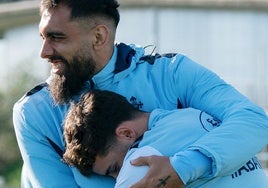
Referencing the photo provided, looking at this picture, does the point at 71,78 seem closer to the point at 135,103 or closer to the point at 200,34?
the point at 135,103

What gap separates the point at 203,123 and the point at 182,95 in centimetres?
28

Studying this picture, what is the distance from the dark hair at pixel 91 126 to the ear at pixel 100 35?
35cm

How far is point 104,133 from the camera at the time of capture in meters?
4.43

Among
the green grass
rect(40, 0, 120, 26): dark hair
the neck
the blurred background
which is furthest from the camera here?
the blurred background

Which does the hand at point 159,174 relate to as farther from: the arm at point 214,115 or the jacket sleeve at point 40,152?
the jacket sleeve at point 40,152

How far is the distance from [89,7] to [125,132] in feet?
2.13

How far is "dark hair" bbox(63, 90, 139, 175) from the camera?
442 cm

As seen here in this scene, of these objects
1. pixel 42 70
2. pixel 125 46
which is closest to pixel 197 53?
pixel 42 70

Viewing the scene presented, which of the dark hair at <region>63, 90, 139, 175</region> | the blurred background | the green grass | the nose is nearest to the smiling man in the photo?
the dark hair at <region>63, 90, 139, 175</region>

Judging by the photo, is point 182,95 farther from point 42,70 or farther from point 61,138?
point 42,70

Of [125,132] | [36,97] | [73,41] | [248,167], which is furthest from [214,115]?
[36,97]

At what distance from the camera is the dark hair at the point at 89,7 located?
15.7ft

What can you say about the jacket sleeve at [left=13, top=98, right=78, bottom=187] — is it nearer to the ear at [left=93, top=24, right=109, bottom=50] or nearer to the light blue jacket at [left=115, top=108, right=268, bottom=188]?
the ear at [left=93, top=24, right=109, bottom=50]

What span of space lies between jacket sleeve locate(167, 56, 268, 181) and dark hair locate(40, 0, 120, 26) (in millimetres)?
344
